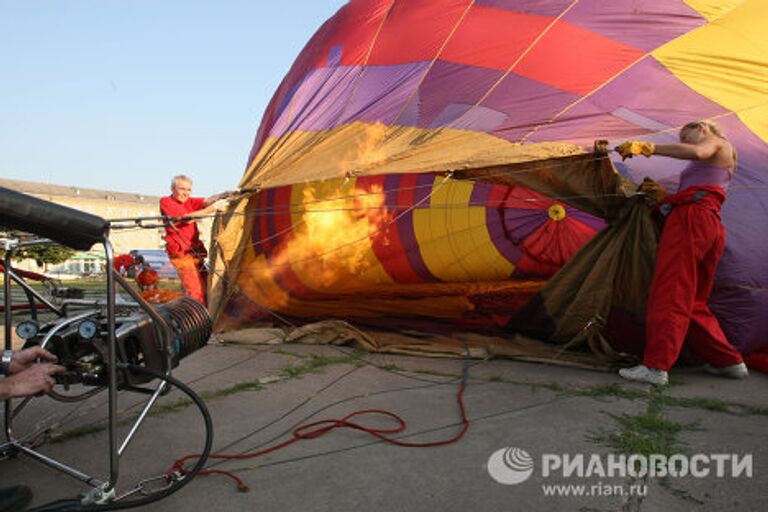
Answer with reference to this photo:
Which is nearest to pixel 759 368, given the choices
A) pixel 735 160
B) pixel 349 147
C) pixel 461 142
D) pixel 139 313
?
pixel 735 160

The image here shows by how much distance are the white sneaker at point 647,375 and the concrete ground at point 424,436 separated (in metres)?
0.05

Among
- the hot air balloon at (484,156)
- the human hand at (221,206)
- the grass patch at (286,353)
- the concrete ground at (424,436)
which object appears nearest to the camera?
the concrete ground at (424,436)

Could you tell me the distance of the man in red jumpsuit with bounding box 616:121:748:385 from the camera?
3195 mm

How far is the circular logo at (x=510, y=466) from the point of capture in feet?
6.56

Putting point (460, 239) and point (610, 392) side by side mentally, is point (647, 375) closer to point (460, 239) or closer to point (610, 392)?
point (610, 392)

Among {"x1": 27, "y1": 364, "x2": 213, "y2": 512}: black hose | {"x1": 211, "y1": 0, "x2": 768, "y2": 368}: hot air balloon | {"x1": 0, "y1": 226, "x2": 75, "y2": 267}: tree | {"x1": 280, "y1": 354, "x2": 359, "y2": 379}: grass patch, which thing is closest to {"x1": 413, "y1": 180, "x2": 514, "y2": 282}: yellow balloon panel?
{"x1": 211, "y1": 0, "x2": 768, "y2": 368}: hot air balloon

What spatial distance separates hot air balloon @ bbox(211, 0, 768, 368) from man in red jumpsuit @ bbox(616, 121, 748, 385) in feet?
0.80

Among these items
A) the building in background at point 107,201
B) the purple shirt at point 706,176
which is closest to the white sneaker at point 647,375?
the purple shirt at point 706,176

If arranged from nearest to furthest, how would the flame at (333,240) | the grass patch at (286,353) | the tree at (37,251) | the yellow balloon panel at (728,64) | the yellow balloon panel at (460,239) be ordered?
1. the tree at (37,251)
2. the yellow balloon panel at (728,64)
3. the grass patch at (286,353)
4. the flame at (333,240)
5. the yellow balloon panel at (460,239)

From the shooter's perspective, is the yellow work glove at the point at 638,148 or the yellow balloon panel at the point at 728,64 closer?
the yellow work glove at the point at 638,148

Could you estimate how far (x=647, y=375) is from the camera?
3.22m

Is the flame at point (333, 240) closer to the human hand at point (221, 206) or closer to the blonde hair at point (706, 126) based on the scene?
the human hand at point (221, 206)

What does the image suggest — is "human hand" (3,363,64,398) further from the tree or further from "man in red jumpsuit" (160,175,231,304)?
"man in red jumpsuit" (160,175,231,304)

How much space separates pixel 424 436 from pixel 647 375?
151 centimetres
